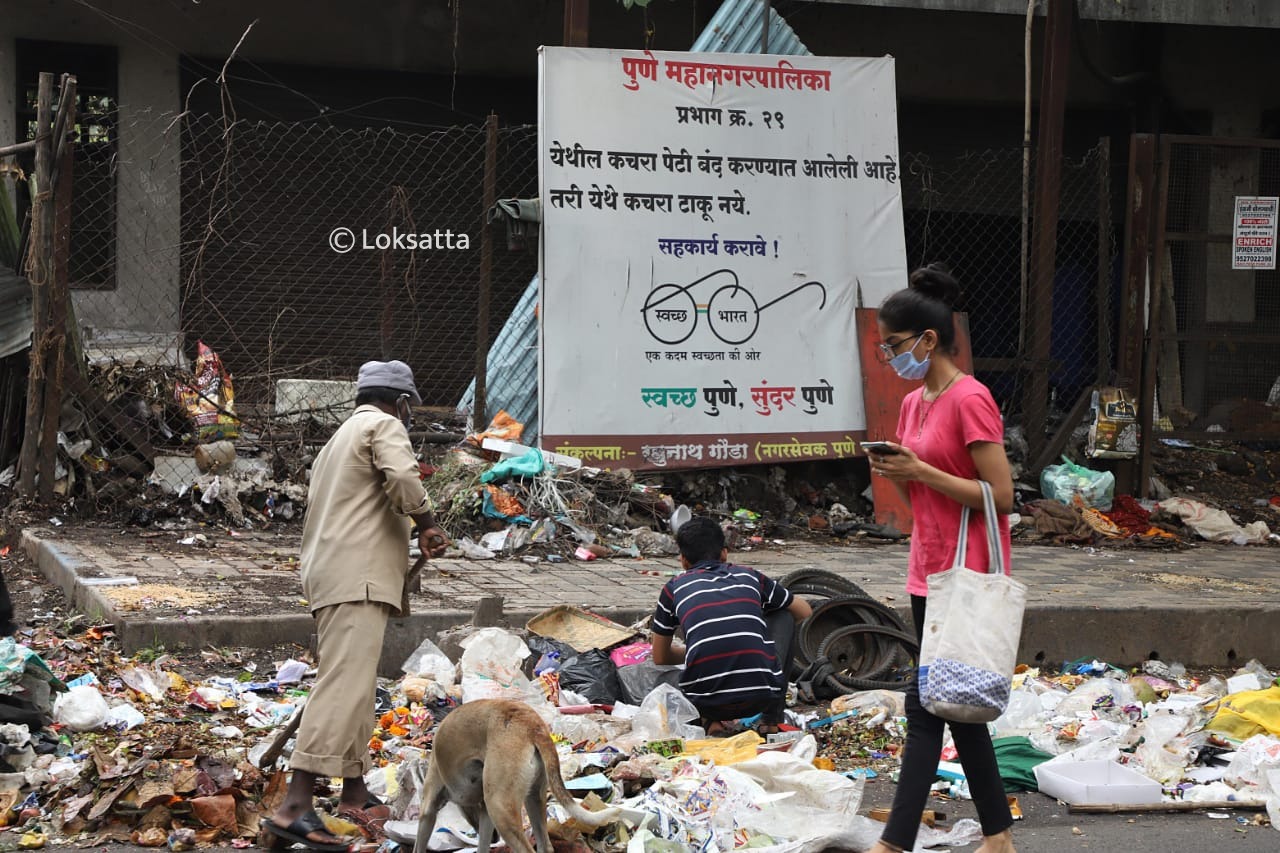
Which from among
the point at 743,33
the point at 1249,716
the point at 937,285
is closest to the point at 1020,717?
the point at 1249,716

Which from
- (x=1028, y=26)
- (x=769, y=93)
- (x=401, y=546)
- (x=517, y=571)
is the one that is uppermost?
(x=1028, y=26)

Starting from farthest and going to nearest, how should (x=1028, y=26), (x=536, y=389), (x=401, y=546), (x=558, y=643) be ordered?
1. (x=1028, y=26)
2. (x=536, y=389)
3. (x=558, y=643)
4. (x=401, y=546)

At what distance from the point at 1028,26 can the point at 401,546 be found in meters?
8.63

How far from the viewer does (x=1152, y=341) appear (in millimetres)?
10039

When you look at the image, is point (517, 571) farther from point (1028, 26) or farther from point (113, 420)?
point (1028, 26)

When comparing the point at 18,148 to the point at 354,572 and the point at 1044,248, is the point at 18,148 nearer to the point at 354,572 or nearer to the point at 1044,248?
the point at 354,572

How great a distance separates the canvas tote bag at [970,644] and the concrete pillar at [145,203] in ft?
27.1

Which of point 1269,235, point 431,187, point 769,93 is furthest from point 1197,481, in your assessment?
point 431,187

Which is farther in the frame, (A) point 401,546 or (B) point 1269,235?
(B) point 1269,235

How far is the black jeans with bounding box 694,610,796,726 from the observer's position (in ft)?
17.4

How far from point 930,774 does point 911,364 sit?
1106mm

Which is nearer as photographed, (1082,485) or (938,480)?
(938,480)

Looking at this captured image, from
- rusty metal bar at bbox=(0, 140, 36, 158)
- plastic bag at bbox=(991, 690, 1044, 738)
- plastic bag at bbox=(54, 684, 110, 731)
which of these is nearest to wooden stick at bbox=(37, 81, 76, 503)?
rusty metal bar at bbox=(0, 140, 36, 158)

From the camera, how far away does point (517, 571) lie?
25.5 feet
